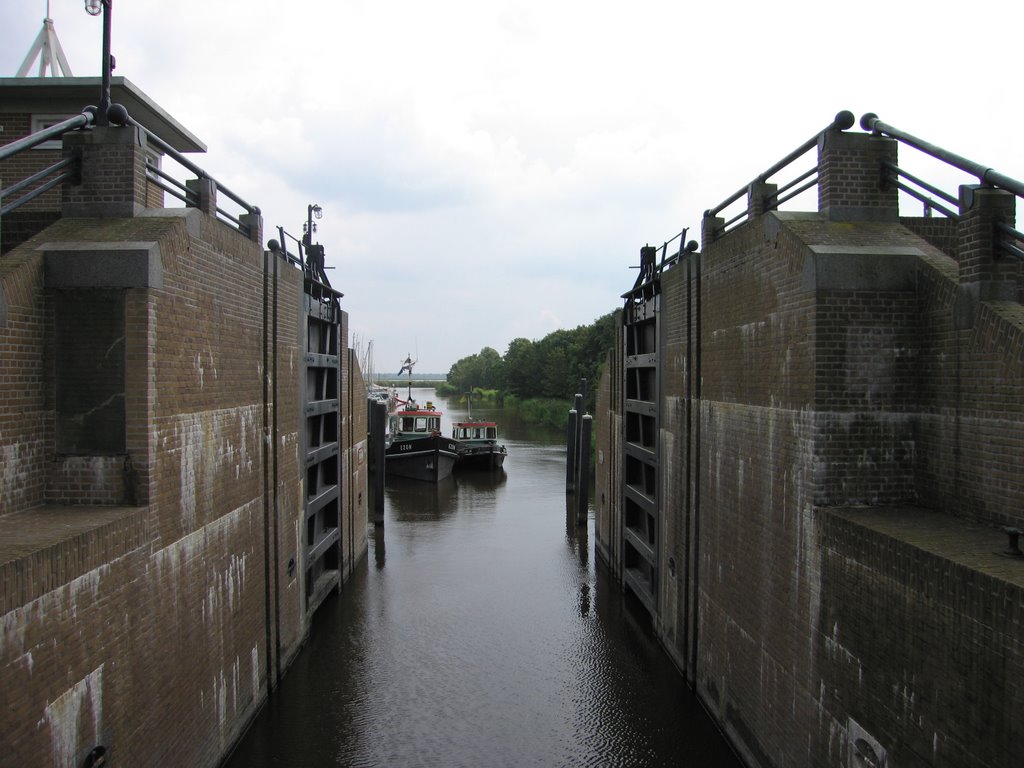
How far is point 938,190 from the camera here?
7.18 m

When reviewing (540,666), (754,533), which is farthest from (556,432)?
(754,533)

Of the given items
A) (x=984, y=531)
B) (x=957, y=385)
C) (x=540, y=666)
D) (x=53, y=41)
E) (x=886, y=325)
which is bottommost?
(x=540, y=666)

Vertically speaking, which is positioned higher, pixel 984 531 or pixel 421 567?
pixel 984 531

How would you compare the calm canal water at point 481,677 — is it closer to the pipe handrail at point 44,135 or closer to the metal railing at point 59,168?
the metal railing at point 59,168

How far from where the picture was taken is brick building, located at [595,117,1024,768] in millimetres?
5089

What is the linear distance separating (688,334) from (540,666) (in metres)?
6.31

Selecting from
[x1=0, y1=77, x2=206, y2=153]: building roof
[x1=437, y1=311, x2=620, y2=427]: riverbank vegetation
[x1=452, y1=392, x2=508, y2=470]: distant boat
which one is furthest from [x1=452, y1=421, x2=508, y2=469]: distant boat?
[x1=0, y1=77, x2=206, y2=153]: building roof

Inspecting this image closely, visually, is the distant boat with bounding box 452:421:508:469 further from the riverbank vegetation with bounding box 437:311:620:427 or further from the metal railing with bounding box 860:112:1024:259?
the metal railing with bounding box 860:112:1024:259

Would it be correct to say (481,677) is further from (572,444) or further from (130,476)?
(572,444)

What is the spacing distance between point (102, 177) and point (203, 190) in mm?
1508

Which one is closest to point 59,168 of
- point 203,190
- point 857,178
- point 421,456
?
point 203,190

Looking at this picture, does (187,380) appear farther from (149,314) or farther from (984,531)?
(984,531)

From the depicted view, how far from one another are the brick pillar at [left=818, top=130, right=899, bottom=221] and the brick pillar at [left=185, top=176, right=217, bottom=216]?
718 centimetres

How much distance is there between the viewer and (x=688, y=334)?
37.8 feet
